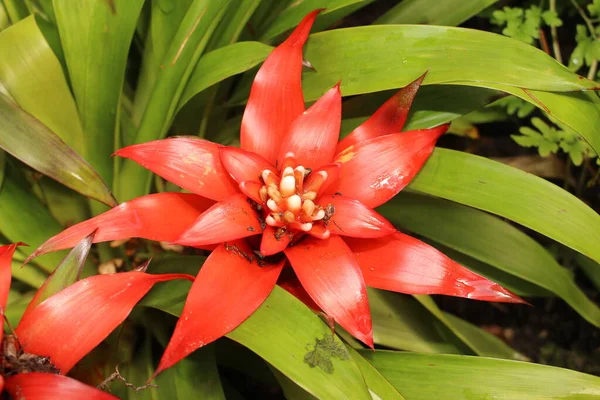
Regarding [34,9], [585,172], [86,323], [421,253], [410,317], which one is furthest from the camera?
[585,172]

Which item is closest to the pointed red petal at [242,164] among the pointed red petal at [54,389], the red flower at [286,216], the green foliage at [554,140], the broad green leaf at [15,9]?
the red flower at [286,216]

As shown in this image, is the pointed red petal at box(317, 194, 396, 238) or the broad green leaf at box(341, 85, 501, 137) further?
the broad green leaf at box(341, 85, 501, 137)

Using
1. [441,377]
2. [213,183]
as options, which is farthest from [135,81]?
[441,377]

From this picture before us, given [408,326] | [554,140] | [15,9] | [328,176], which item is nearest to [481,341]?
[408,326]

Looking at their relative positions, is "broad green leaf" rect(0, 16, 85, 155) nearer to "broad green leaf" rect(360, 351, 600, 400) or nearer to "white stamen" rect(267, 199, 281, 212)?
"white stamen" rect(267, 199, 281, 212)

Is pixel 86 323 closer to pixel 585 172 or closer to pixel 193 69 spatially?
pixel 193 69

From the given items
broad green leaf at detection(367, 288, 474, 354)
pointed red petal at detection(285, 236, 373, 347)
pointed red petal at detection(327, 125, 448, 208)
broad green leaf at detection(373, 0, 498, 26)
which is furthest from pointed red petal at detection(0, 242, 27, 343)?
broad green leaf at detection(373, 0, 498, 26)

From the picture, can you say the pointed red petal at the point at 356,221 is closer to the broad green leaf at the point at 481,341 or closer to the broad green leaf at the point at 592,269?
the broad green leaf at the point at 481,341
